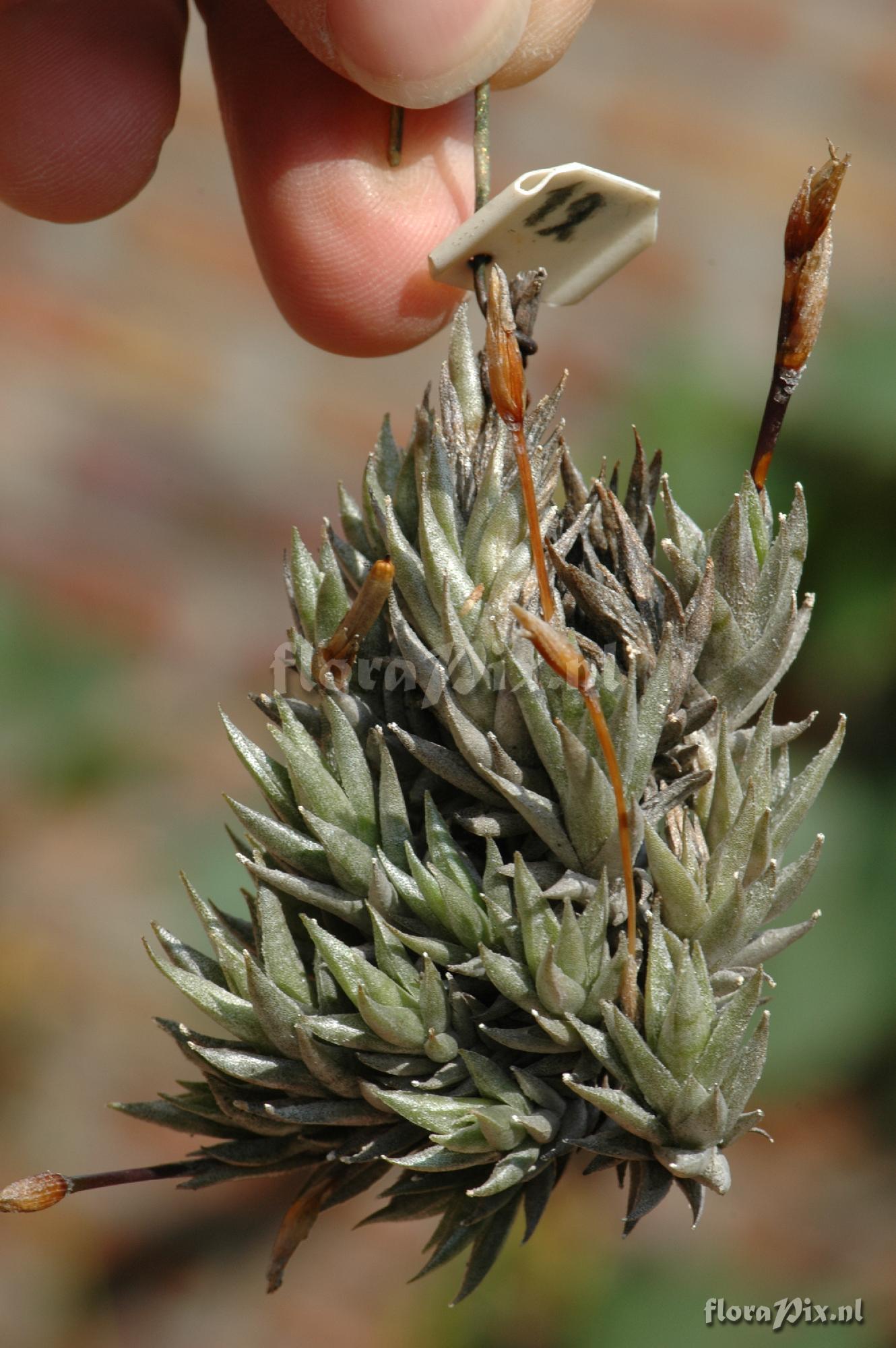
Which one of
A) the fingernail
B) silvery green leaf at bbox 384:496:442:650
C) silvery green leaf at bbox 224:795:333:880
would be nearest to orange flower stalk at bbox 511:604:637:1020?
silvery green leaf at bbox 384:496:442:650

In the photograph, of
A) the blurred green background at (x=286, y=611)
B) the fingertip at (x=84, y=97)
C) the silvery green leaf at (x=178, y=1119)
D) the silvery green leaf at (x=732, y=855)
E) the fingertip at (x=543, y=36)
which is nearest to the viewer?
the silvery green leaf at (x=732, y=855)

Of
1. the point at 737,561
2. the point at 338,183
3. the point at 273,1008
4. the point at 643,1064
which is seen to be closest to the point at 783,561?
the point at 737,561

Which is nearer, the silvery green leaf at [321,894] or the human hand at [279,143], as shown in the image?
the silvery green leaf at [321,894]

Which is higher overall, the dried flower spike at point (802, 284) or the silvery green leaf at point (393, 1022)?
the dried flower spike at point (802, 284)

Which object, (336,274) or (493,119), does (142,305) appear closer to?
(493,119)

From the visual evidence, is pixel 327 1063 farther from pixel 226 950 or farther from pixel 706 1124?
pixel 706 1124

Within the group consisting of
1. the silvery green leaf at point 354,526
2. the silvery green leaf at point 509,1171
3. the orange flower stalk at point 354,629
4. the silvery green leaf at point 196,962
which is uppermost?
the silvery green leaf at point 354,526

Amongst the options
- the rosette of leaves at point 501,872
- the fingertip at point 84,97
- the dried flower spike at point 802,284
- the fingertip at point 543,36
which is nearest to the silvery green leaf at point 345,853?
the rosette of leaves at point 501,872

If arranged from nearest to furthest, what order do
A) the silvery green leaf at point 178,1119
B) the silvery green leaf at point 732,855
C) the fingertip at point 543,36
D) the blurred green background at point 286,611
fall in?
the silvery green leaf at point 732,855
the silvery green leaf at point 178,1119
the fingertip at point 543,36
the blurred green background at point 286,611

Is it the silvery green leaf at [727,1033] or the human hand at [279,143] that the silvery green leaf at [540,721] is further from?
the human hand at [279,143]
